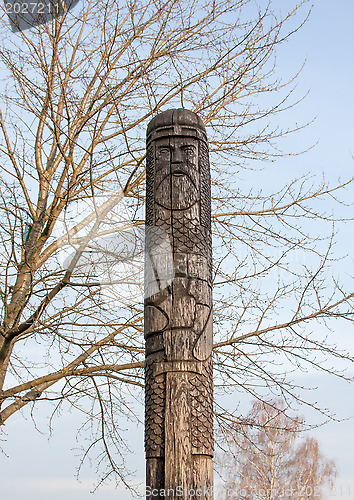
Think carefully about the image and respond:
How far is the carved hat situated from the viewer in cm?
386

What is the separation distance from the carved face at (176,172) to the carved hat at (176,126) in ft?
0.13

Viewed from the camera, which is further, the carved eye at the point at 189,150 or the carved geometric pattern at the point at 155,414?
the carved eye at the point at 189,150

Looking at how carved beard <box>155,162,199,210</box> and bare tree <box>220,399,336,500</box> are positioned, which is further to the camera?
bare tree <box>220,399,336,500</box>

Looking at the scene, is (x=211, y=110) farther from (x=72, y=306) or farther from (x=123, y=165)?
(x=72, y=306)

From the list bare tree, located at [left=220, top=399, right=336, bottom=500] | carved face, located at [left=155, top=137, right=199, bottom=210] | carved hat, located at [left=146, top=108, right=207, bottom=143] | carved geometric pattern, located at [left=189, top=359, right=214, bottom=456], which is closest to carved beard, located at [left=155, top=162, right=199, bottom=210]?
carved face, located at [left=155, top=137, right=199, bottom=210]

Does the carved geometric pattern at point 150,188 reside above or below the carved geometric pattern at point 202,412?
above

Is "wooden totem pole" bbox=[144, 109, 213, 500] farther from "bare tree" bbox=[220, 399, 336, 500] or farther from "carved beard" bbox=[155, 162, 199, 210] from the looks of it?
"bare tree" bbox=[220, 399, 336, 500]

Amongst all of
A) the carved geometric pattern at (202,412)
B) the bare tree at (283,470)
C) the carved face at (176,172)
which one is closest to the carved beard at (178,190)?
the carved face at (176,172)

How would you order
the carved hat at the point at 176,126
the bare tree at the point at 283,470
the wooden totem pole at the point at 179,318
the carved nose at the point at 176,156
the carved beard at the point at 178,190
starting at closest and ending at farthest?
the wooden totem pole at the point at 179,318 → the carved beard at the point at 178,190 → the carved nose at the point at 176,156 → the carved hat at the point at 176,126 → the bare tree at the point at 283,470

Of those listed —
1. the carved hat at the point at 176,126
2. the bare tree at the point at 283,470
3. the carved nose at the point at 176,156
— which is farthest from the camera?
the bare tree at the point at 283,470

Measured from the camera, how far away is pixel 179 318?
3.26m

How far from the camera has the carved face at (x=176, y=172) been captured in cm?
→ 364

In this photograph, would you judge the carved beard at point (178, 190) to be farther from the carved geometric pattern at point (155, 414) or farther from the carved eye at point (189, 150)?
the carved geometric pattern at point (155, 414)

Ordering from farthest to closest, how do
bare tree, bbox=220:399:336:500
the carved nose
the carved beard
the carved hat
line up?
bare tree, bbox=220:399:336:500
the carved hat
the carved nose
the carved beard
